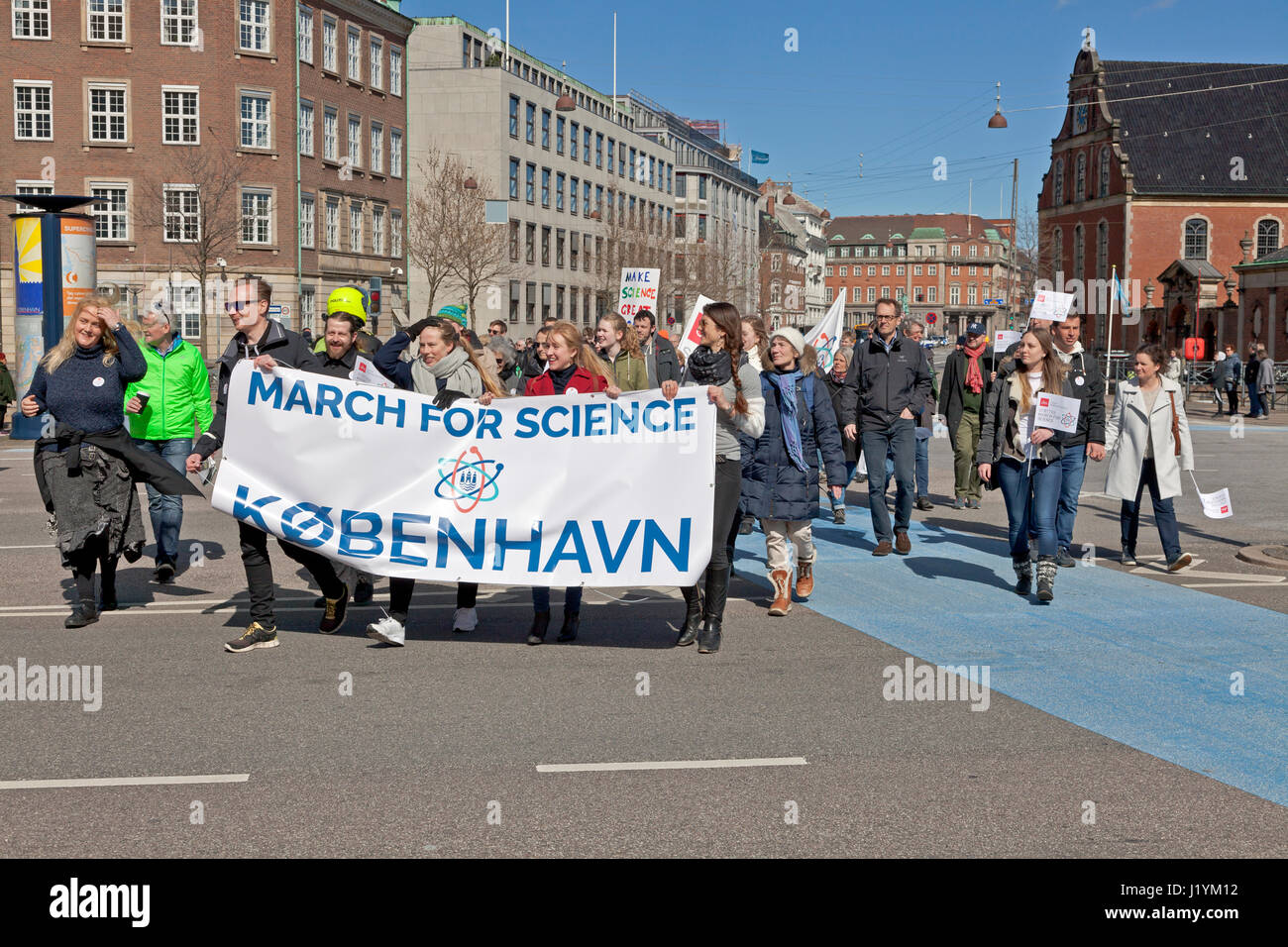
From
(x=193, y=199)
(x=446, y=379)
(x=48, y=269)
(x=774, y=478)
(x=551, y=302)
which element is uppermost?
(x=193, y=199)

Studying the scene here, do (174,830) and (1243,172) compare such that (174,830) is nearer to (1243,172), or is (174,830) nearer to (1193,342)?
(1193,342)

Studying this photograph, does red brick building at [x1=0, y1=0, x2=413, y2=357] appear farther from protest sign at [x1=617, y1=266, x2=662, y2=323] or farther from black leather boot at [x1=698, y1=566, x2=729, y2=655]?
black leather boot at [x1=698, y1=566, x2=729, y2=655]

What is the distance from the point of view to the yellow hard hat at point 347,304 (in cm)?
882

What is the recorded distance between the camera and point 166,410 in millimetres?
10984

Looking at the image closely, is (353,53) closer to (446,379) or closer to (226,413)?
(226,413)

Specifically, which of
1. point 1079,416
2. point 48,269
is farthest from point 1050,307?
point 48,269

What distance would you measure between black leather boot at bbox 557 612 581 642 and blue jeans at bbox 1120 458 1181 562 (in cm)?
548

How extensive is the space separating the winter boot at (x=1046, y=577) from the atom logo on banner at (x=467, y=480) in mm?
4045

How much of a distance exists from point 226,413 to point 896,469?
6219mm

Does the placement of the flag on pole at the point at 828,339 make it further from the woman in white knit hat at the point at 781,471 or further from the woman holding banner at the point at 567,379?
the woman holding banner at the point at 567,379

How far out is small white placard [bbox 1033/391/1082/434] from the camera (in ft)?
32.7

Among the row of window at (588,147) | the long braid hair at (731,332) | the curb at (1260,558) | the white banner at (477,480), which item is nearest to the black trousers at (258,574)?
the white banner at (477,480)

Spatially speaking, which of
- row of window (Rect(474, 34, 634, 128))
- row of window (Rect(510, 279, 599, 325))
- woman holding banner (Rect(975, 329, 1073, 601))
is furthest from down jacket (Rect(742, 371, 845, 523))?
row of window (Rect(510, 279, 599, 325))

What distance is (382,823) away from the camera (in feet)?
17.0
